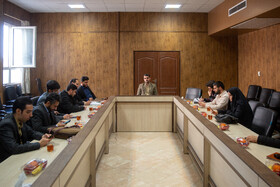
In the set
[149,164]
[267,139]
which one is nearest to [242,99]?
[267,139]

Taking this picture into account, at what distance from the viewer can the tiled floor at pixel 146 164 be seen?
127 inches

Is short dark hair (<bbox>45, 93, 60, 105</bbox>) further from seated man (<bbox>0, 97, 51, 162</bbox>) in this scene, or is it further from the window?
the window

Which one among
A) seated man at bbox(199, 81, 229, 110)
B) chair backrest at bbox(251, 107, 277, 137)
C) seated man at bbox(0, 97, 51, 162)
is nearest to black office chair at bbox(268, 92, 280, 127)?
seated man at bbox(199, 81, 229, 110)

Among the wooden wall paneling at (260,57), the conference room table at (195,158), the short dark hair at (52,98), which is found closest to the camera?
the conference room table at (195,158)

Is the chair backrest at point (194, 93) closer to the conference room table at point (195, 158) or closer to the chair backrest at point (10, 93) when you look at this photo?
the conference room table at point (195, 158)

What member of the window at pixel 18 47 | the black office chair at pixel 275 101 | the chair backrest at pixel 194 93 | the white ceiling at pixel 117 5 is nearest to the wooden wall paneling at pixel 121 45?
the white ceiling at pixel 117 5

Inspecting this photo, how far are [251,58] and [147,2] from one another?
336 cm

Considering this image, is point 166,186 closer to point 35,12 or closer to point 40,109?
point 40,109

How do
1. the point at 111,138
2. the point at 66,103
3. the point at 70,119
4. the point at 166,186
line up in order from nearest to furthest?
the point at 166,186 → the point at 70,119 → the point at 66,103 → the point at 111,138

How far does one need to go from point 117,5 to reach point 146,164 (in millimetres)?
4949

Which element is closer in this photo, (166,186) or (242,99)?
(166,186)

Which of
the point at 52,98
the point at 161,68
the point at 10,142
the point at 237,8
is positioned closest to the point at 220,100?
the point at 237,8

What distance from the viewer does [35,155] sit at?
6.81 feet

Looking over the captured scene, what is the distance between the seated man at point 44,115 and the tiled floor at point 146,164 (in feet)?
3.12
